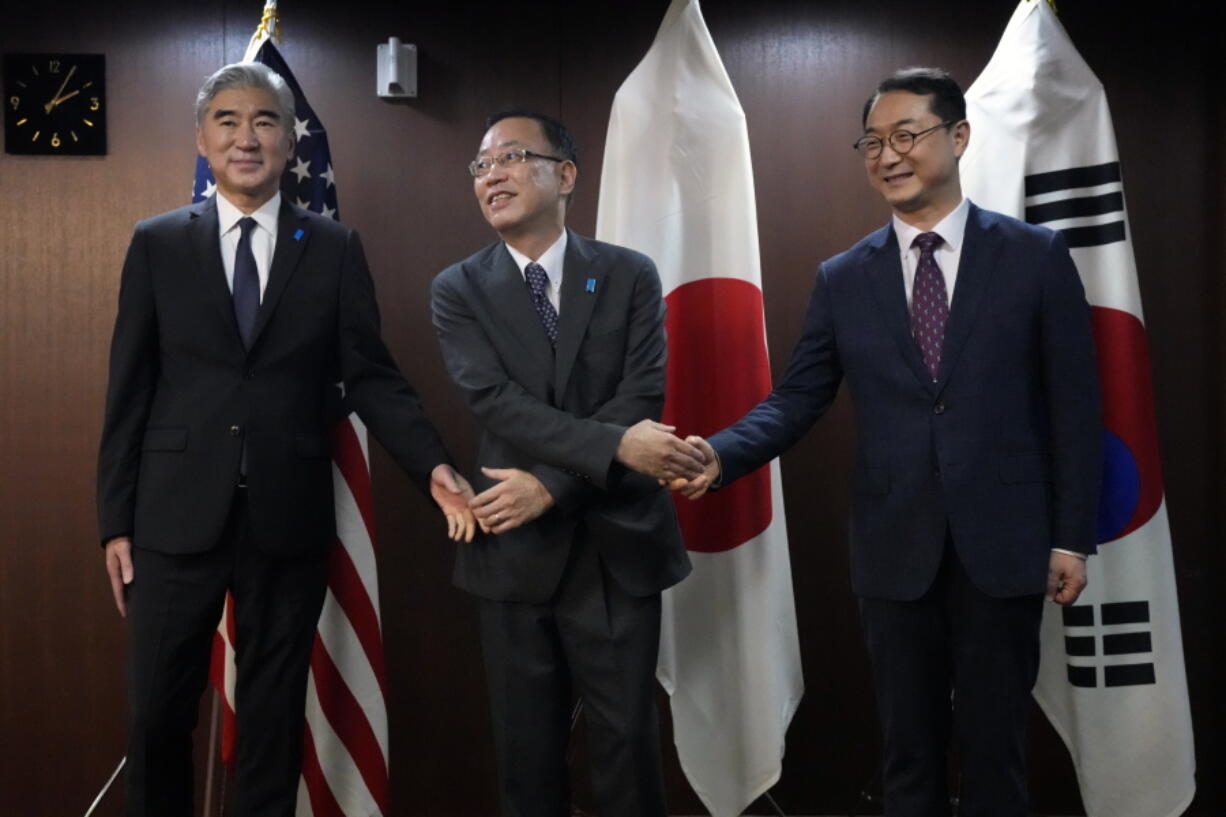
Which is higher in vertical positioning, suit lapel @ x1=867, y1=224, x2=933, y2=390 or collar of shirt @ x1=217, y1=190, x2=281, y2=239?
collar of shirt @ x1=217, y1=190, x2=281, y2=239

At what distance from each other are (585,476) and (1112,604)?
58.3 inches

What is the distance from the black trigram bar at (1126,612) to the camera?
286 cm

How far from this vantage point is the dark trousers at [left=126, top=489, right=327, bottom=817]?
7.56 feet

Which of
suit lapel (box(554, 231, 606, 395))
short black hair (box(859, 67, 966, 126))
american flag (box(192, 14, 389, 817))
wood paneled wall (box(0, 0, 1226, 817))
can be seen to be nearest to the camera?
suit lapel (box(554, 231, 606, 395))

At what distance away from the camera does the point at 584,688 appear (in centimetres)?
235

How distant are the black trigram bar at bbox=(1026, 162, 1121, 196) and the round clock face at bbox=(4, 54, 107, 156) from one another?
269cm

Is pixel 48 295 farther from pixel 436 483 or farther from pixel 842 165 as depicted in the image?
pixel 842 165

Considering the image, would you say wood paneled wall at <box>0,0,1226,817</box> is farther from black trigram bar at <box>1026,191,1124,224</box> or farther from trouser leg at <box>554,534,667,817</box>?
trouser leg at <box>554,534,667,817</box>

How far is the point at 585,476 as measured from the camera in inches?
89.8

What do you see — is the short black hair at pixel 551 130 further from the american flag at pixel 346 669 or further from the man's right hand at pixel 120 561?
the man's right hand at pixel 120 561

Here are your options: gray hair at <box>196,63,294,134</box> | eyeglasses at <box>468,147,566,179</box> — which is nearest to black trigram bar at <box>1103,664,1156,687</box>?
eyeglasses at <box>468,147,566,179</box>

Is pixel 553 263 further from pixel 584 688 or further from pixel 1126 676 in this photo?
pixel 1126 676

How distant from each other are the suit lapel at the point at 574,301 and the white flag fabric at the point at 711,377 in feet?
2.10

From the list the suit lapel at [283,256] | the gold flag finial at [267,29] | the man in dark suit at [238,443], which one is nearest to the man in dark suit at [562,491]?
the man in dark suit at [238,443]
